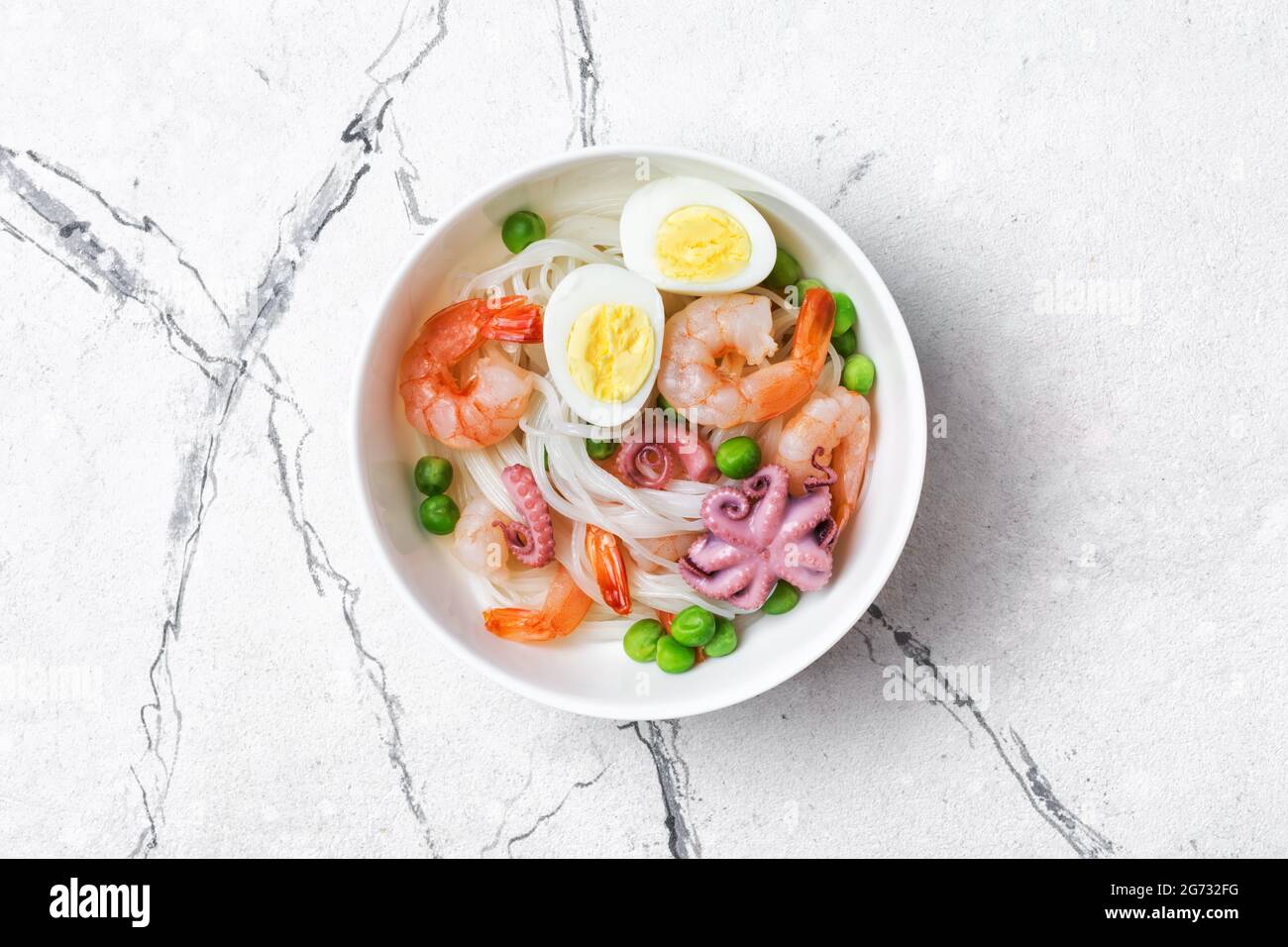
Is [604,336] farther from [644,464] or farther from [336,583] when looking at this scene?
[336,583]

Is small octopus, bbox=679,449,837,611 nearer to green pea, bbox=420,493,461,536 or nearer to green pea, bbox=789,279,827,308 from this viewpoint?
green pea, bbox=789,279,827,308

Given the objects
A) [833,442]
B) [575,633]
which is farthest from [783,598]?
[575,633]

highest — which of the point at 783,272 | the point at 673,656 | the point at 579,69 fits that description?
the point at 579,69

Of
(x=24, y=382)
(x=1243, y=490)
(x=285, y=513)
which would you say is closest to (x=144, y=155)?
(x=24, y=382)

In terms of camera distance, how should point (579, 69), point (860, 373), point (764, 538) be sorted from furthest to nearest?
point (579, 69)
point (860, 373)
point (764, 538)

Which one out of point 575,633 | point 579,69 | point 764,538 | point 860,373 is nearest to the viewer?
point 764,538

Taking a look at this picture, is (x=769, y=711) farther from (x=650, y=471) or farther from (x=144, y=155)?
(x=144, y=155)

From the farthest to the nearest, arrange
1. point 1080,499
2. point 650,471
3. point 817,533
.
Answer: point 1080,499 < point 650,471 < point 817,533
